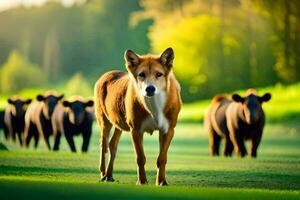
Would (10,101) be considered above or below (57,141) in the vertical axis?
above

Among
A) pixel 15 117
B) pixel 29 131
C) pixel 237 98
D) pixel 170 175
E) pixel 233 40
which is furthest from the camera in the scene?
pixel 233 40

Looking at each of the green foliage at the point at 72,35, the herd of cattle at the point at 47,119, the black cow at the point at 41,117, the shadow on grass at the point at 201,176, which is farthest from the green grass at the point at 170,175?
the green foliage at the point at 72,35

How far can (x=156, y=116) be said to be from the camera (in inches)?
191

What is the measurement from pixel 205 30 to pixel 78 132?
6.23 feet

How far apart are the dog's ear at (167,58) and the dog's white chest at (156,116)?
16cm

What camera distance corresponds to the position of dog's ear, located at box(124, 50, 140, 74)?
4.80 meters

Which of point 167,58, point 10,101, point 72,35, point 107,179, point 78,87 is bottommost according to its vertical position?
point 107,179

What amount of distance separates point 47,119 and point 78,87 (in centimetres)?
51

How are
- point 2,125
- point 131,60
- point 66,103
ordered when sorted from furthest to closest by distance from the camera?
1. point 2,125
2. point 66,103
3. point 131,60

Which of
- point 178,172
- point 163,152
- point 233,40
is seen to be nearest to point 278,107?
point 233,40

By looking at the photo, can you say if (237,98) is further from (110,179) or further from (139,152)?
(139,152)

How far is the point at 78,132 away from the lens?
27.5 ft

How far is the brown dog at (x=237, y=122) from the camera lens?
7617 mm

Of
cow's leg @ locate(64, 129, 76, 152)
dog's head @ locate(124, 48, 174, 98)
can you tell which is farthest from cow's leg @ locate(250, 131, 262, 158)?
dog's head @ locate(124, 48, 174, 98)
